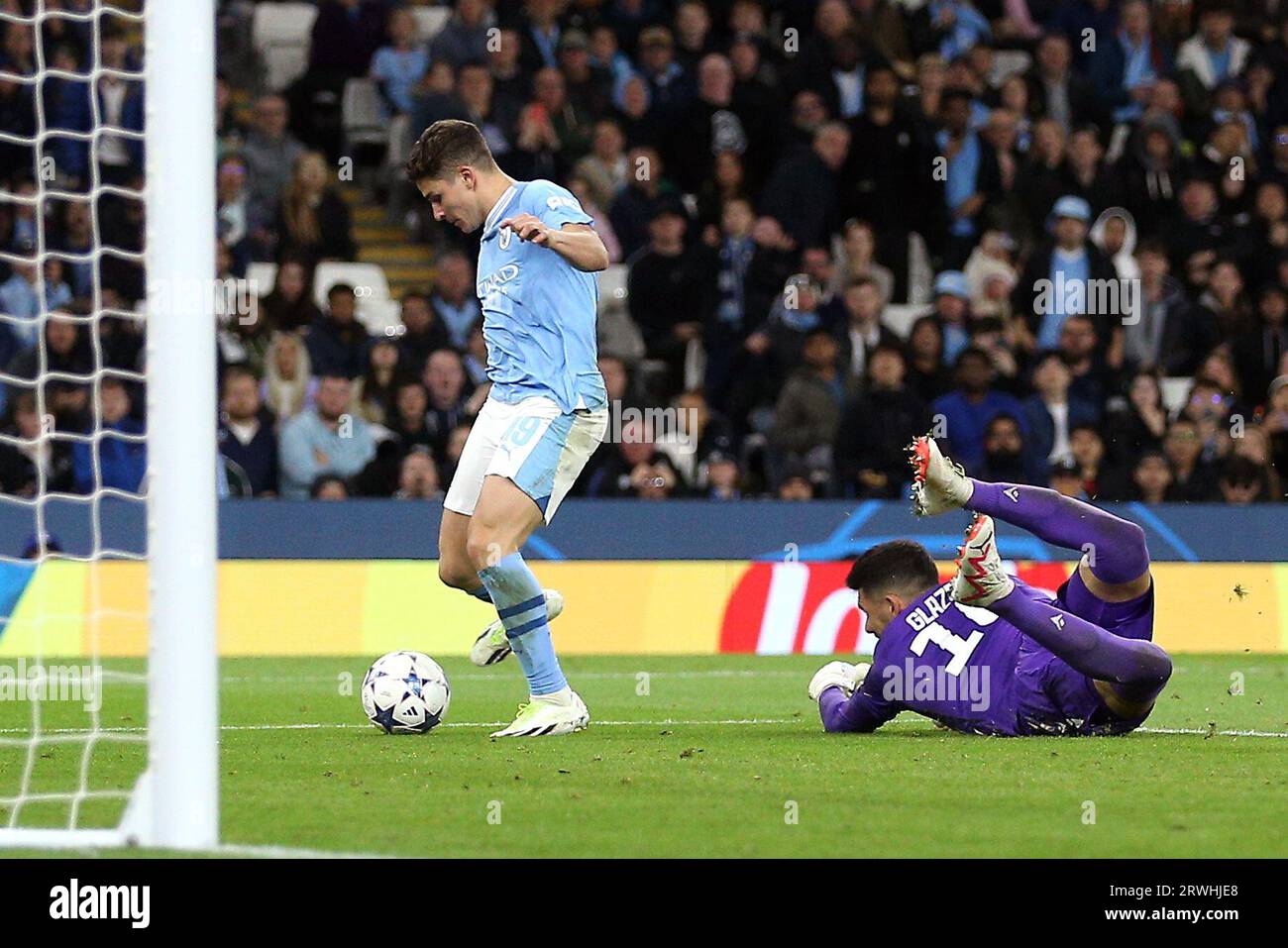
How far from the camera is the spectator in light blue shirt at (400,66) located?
16172 mm

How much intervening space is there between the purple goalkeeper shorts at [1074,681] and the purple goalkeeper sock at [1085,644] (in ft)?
0.72

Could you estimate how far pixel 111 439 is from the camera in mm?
12359

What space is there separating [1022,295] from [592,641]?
469 cm

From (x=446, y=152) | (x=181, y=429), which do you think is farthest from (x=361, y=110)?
(x=181, y=429)

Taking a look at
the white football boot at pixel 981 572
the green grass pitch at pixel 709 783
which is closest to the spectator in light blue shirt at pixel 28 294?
the green grass pitch at pixel 709 783

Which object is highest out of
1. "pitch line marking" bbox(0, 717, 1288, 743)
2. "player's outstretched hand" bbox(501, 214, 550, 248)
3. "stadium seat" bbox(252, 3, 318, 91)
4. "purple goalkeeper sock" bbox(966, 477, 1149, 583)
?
"stadium seat" bbox(252, 3, 318, 91)

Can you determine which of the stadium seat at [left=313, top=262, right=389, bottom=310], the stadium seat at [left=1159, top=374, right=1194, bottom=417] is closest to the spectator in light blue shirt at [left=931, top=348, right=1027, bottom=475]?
the stadium seat at [left=1159, top=374, right=1194, bottom=417]

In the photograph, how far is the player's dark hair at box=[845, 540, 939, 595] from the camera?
754 centimetres

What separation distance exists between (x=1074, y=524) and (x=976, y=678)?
0.72 meters

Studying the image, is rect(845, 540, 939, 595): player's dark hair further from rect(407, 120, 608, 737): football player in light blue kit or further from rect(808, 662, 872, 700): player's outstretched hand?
rect(407, 120, 608, 737): football player in light blue kit

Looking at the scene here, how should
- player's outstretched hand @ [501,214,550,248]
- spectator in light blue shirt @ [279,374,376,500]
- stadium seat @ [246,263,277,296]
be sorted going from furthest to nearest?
stadium seat @ [246,263,277,296], spectator in light blue shirt @ [279,374,376,500], player's outstretched hand @ [501,214,550,248]

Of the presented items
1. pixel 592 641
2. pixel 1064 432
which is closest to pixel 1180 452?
pixel 1064 432

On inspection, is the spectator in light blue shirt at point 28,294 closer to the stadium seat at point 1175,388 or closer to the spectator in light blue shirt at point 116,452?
the spectator in light blue shirt at point 116,452

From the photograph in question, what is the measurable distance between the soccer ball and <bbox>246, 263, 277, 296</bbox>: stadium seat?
290 inches
